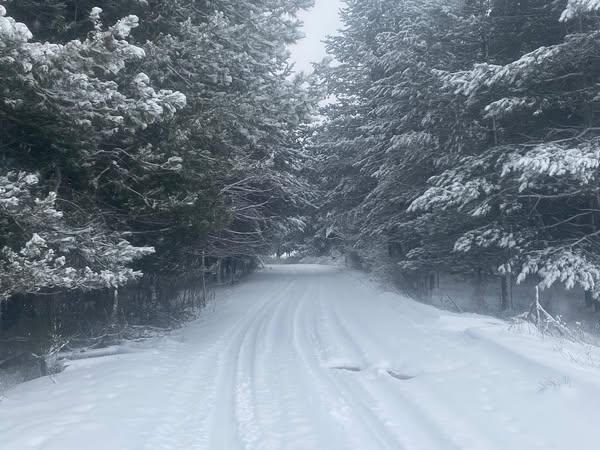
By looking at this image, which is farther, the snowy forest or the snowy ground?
the snowy forest

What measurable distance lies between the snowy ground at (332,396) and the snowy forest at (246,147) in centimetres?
176

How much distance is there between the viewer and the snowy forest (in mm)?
7812

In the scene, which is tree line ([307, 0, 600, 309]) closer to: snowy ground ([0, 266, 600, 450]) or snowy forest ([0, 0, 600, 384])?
snowy forest ([0, 0, 600, 384])

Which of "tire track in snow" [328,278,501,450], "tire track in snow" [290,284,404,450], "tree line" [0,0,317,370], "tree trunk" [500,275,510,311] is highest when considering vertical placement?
"tree line" [0,0,317,370]

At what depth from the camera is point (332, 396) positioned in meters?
7.38

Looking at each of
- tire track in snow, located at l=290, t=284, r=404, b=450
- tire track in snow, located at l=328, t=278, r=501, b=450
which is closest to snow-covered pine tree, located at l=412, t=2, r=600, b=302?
tire track in snow, located at l=328, t=278, r=501, b=450

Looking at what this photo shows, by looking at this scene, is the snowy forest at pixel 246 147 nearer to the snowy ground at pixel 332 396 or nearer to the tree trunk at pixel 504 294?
the tree trunk at pixel 504 294

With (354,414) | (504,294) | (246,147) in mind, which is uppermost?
(246,147)

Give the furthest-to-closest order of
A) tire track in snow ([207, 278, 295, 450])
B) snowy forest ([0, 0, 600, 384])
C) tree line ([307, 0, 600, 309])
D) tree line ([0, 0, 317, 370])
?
1. tree line ([307, 0, 600, 309])
2. snowy forest ([0, 0, 600, 384])
3. tree line ([0, 0, 317, 370])
4. tire track in snow ([207, 278, 295, 450])

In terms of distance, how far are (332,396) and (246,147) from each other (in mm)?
8688

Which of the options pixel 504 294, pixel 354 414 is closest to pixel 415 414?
pixel 354 414

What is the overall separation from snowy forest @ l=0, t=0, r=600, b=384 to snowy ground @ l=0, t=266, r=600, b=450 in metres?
1.76

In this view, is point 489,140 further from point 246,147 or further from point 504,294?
point 246,147

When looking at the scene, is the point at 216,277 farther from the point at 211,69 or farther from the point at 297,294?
the point at 211,69
